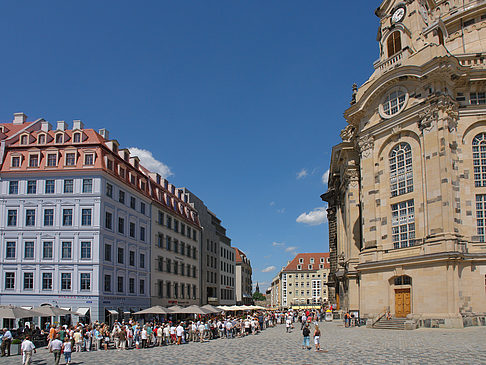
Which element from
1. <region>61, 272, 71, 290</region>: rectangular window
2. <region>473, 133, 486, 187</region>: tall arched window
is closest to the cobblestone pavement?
<region>473, 133, 486, 187</region>: tall arched window

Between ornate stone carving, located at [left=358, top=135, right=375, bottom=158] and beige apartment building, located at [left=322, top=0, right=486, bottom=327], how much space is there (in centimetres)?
9

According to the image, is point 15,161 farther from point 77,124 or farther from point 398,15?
point 398,15

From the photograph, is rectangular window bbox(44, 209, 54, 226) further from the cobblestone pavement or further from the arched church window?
the arched church window

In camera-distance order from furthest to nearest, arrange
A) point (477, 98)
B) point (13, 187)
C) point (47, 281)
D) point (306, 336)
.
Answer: point (13, 187) < point (47, 281) < point (477, 98) < point (306, 336)

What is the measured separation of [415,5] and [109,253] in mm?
36343

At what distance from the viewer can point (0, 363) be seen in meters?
24.2

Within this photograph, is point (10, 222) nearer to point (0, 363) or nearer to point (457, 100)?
point (0, 363)

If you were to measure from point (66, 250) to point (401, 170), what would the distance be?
30239mm

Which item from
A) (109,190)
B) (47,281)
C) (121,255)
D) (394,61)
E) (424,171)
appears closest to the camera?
(424,171)

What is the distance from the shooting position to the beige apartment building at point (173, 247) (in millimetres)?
60200

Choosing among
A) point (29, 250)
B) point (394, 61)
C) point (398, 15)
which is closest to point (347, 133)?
point (394, 61)

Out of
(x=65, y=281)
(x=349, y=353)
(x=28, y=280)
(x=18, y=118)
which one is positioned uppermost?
(x=18, y=118)

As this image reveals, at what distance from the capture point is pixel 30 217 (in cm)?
4694

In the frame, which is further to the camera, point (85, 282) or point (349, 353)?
point (85, 282)
